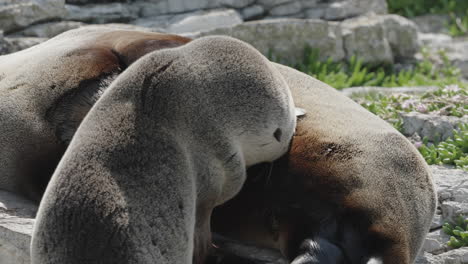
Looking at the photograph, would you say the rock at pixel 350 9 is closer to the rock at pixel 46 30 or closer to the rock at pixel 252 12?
the rock at pixel 252 12

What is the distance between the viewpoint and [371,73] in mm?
9500

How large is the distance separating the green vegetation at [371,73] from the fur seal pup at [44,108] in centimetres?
460

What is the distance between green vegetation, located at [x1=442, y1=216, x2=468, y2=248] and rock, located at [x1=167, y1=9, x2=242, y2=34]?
15.5 ft

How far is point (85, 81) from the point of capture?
4438 mm

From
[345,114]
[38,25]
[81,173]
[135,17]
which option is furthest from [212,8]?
[81,173]

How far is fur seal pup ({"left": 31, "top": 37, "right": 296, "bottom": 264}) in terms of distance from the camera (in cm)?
301

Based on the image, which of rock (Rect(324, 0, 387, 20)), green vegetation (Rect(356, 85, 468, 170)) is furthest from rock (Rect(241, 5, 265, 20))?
green vegetation (Rect(356, 85, 468, 170))

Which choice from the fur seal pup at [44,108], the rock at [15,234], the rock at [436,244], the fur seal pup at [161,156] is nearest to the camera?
the fur seal pup at [161,156]

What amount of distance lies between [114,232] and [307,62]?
6812 mm

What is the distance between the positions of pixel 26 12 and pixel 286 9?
11.6ft

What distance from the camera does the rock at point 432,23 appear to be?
12.1 m

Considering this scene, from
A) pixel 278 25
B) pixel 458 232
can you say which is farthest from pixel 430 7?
pixel 458 232

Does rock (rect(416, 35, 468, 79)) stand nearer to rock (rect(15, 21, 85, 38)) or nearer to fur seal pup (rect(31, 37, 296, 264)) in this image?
rock (rect(15, 21, 85, 38))

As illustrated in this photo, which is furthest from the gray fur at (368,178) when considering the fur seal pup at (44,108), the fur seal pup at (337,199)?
the fur seal pup at (44,108)
